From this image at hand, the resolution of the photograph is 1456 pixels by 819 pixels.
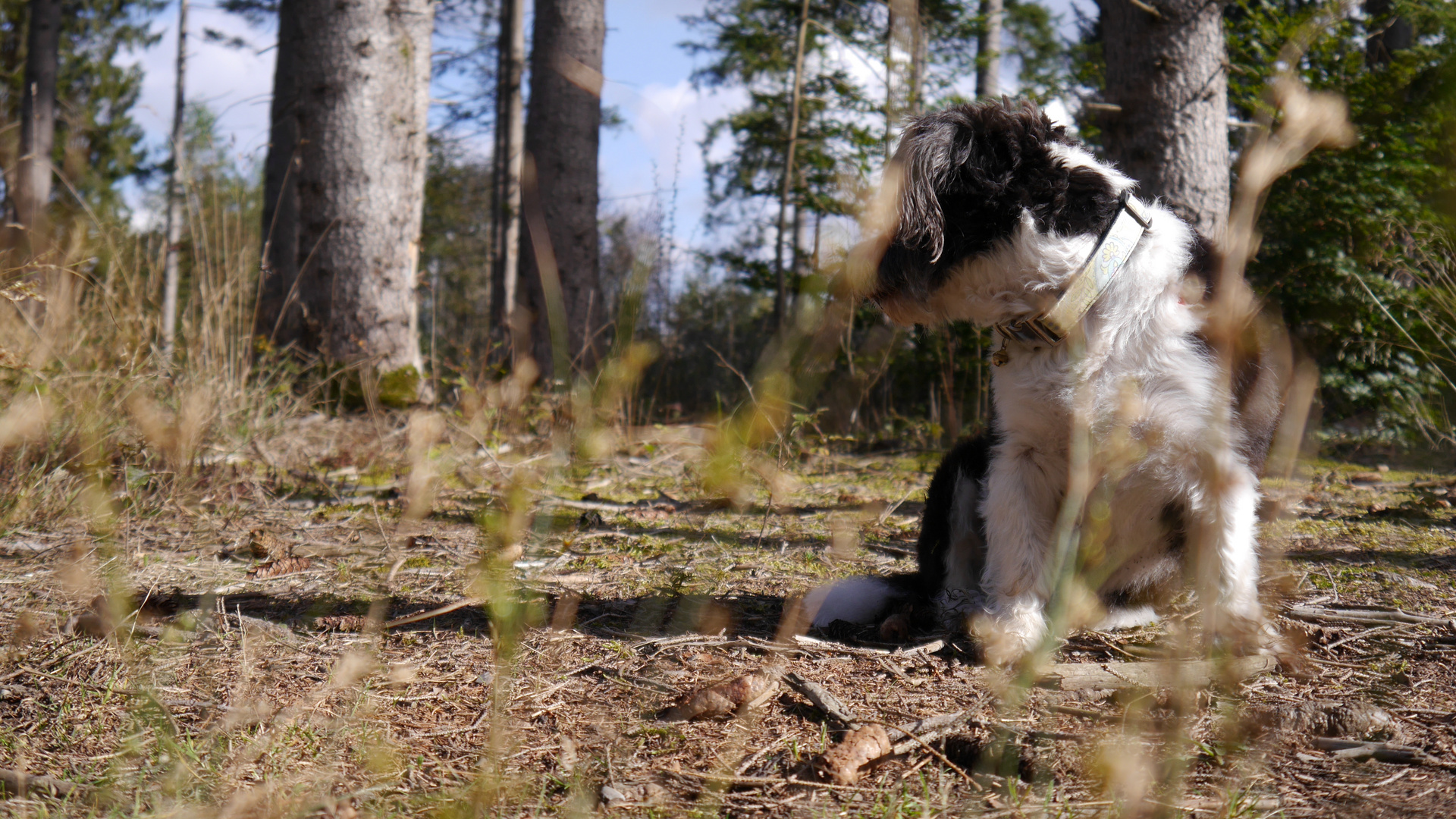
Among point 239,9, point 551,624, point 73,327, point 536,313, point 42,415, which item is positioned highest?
point 239,9

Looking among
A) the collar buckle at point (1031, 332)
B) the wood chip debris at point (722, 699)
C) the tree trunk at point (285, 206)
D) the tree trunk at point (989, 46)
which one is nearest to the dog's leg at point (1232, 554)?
the collar buckle at point (1031, 332)

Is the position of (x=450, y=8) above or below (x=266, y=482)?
above

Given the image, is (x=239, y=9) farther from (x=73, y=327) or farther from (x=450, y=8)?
(x=73, y=327)

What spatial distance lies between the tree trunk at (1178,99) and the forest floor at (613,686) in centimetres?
183

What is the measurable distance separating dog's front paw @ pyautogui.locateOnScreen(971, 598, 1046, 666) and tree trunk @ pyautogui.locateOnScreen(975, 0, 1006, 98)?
817 cm

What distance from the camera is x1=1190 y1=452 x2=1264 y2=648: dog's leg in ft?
7.03

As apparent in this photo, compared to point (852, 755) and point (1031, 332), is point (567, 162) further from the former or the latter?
point (852, 755)

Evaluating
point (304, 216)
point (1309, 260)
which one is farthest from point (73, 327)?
point (1309, 260)

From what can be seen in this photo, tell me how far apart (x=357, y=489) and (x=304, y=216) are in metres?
2.52

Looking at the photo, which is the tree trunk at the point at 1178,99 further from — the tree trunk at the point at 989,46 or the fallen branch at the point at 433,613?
the tree trunk at the point at 989,46

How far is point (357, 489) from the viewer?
4207 millimetres

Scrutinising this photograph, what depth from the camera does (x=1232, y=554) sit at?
2176mm

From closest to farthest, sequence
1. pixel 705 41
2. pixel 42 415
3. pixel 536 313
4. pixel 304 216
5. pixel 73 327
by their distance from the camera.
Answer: pixel 42 415 < pixel 73 327 < pixel 304 216 < pixel 536 313 < pixel 705 41

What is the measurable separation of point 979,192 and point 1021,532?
2.98 feet
